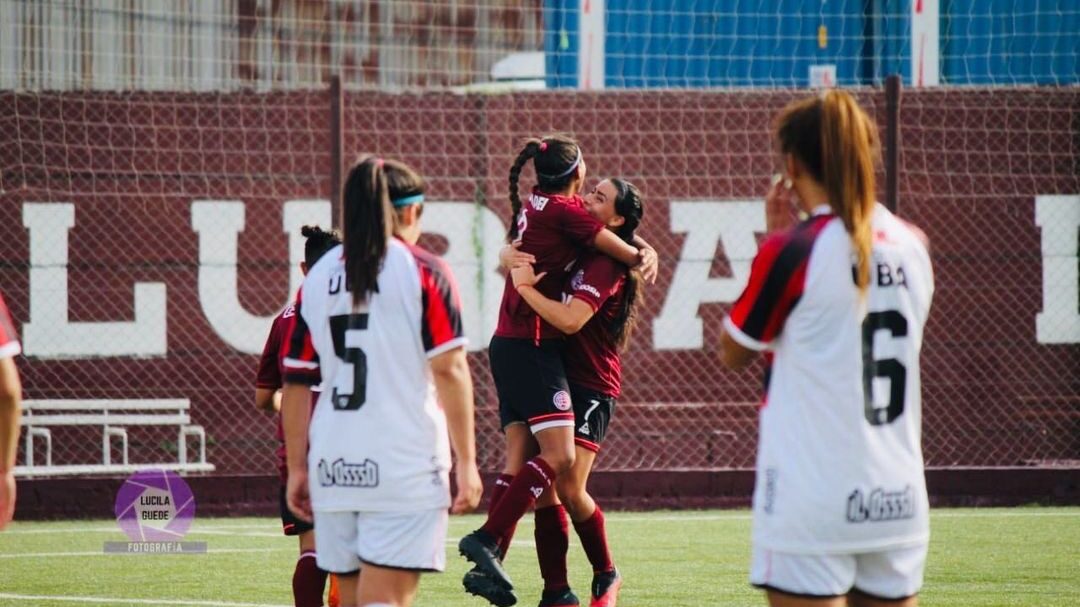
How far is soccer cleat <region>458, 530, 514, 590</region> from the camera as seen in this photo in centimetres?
639

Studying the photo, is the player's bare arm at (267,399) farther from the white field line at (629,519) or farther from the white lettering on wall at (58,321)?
the white lettering on wall at (58,321)

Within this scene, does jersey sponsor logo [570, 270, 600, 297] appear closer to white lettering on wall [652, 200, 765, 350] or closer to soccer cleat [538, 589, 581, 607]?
soccer cleat [538, 589, 581, 607]

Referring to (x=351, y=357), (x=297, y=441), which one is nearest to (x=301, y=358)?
(x=297, y=441)

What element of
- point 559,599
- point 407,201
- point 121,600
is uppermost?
point 407,201

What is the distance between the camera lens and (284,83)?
655 inches

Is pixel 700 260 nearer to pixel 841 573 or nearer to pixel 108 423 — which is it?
pixel 108 423

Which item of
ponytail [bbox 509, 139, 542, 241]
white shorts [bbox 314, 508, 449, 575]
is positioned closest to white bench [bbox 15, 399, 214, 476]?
ponytail [bbox 509, 139, 542, 241]

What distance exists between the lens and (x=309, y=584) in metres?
6.33

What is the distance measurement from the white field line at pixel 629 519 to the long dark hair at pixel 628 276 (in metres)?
4.30

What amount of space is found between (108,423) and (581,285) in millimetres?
7170

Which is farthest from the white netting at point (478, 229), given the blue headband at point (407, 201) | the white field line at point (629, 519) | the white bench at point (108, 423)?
the blue headband at point (407, 201)

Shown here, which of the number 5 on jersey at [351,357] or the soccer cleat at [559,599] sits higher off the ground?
the number 5 on jersey at [351,357]

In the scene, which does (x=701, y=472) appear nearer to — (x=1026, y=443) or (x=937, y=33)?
(x=1026, y=443)

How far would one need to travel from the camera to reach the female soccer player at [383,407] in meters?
4.53
